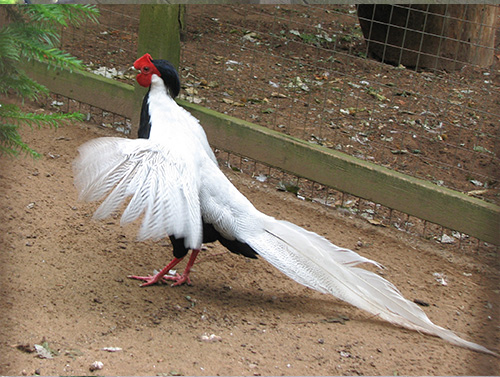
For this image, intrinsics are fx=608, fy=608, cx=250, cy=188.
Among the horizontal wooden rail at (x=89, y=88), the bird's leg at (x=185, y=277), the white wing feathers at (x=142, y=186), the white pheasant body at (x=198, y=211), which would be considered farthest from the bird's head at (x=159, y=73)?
the horizontal wooden rail at (x=89, y=88)

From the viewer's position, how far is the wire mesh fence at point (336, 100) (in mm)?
4434

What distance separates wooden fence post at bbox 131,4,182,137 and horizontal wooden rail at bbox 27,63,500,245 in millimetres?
346

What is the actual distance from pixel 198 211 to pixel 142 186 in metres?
0.29

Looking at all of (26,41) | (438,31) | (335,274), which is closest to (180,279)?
(335,274)

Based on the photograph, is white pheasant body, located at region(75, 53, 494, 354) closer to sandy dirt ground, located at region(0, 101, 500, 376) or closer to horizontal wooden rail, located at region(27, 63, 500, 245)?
sandy dirt ground, located at region(0, 101, 500, 376)

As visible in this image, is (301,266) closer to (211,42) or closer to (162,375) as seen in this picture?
(162,375)

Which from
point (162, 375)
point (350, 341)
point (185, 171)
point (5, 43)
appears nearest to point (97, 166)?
point (185, 171)

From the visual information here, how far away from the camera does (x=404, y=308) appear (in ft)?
9.12

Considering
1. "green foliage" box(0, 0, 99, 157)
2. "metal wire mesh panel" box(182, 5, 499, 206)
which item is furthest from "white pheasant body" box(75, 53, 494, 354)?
"metal wire mesh panel" box(182, 5, 499, 206)

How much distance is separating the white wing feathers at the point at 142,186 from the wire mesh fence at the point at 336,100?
1.58 metres

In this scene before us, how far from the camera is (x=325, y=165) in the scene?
396 cm

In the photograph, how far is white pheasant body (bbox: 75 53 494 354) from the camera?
2.70 meters

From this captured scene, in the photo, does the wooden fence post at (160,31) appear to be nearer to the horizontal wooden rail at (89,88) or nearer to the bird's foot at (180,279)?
the horizontal wooden rail at (89,88)

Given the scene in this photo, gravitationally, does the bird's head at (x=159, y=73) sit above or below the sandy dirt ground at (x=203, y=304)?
above
